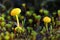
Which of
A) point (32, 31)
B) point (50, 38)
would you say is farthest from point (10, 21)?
point (50, 38)

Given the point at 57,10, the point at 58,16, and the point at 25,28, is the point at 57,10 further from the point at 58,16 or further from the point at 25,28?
the point at 25,28

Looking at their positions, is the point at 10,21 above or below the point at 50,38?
above

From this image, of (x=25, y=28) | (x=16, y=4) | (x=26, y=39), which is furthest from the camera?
(x=16, y=4)

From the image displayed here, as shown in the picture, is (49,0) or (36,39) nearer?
(36,39)

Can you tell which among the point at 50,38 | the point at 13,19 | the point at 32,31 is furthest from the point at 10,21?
the point at 50,38

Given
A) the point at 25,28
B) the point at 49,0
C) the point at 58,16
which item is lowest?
the point at 25,28

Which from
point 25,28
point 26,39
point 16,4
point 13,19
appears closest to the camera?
point 26,39

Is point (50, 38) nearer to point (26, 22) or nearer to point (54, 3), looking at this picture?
point (26, 22)

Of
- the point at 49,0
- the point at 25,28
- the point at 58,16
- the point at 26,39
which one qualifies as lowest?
the point at 26,39

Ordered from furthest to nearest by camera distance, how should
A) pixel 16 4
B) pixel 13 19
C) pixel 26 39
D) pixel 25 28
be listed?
pixel 16 4
pixel 13 19
pixel 25 28
pixel 26 39
